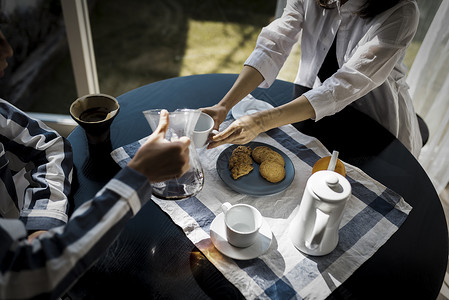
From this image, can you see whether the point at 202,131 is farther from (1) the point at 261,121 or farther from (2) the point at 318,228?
(2) the point at 318,228

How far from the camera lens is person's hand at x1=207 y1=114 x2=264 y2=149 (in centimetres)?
106

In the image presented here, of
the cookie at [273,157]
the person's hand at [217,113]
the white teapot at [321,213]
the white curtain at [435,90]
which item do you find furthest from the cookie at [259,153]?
the white curtain at [435,90]

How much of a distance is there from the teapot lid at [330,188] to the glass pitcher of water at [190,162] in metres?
0.32

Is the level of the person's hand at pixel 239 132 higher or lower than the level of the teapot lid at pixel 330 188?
lower

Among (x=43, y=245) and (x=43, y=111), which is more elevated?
(x=43, y=245)

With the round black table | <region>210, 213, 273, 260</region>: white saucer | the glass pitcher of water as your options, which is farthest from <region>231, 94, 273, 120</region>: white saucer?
<region>210, 213, 273, 260</region>: white saucer

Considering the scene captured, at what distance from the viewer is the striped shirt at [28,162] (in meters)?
0.95

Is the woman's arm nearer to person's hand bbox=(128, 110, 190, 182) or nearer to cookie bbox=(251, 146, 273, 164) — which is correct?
cookie bbox=(251, 146, 273, 164)

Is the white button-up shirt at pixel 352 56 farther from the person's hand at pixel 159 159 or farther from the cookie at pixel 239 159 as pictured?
the person's hand at pixel 159 159

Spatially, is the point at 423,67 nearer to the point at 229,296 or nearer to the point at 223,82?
the point at 223,82

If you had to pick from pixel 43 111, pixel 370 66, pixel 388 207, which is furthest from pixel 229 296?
pixel 43 111

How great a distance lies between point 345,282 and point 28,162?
0.90 m

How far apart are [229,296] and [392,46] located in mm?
936

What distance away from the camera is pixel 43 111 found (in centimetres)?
250
